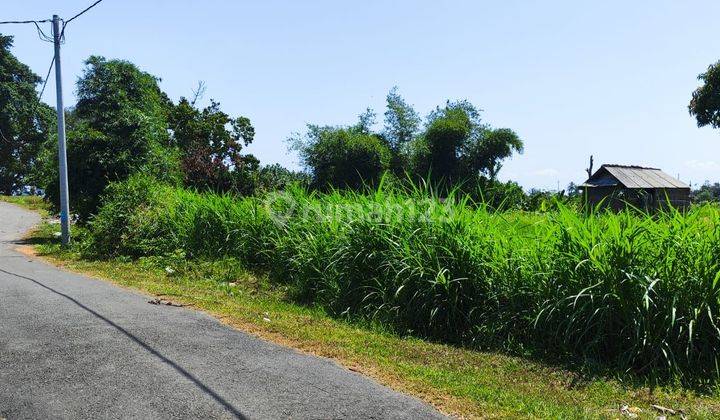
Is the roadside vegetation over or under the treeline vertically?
under

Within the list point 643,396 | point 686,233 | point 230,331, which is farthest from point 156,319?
point 686,233

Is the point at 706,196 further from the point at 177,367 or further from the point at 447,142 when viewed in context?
the point at 177,367

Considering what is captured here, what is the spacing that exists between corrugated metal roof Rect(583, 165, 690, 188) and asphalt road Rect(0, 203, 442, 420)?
29.4m

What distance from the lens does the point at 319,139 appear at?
46.4m

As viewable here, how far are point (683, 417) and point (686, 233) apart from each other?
241 centimetres

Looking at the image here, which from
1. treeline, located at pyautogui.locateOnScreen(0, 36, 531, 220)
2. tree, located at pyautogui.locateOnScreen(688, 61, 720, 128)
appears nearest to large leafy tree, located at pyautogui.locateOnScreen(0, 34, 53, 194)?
treeline, located at pyautogui.locateOnScreen(0, 36, 531, 220)

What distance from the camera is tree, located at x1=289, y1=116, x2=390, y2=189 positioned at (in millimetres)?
44875

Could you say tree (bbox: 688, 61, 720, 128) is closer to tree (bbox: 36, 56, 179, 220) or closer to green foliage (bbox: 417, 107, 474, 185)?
green foliage (bbox: 417, 107, 474, 185)

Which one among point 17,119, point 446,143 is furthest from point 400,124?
point 17,119

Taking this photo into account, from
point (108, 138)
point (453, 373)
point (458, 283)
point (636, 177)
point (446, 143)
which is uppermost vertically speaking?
point (446, 143)

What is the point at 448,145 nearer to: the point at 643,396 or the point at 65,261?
the point at 65,261

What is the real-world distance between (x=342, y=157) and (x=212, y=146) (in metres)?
10.6

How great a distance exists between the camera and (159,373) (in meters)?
5.22

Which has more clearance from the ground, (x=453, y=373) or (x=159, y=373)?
(x=159, y=373)
